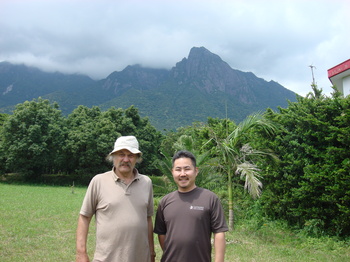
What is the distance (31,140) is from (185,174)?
2457 centimetres

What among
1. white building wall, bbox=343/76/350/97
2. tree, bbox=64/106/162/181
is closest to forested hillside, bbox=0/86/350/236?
white building wall, bbox=343/76/350/97

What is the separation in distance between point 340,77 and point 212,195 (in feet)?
33.7

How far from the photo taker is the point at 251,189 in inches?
286

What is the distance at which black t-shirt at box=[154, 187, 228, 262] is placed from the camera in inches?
90.1

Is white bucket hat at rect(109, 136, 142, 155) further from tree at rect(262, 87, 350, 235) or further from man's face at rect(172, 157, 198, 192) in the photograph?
tree at rect(262, 87, 350, 235)

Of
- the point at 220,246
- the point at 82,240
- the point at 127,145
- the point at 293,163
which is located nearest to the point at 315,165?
the point at 293,163

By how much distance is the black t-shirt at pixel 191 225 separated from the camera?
2.29 meters

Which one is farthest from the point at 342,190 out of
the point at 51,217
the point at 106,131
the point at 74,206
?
the point at 106,131

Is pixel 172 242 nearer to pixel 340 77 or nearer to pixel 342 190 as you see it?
pixel 342 190

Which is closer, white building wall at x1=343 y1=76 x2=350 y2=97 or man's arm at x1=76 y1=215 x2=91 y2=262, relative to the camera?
man's arm at x1=76 y1=215 x2=91 y2=262

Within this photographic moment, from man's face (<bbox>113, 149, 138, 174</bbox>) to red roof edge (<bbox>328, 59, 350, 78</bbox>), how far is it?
950 centimetres

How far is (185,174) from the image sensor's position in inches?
96.7

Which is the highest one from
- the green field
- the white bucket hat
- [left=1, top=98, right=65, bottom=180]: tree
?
[left=1, top=98, right=65, bottom=180]: tree

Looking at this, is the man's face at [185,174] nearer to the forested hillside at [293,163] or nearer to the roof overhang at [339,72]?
the forested hillside at [293,163]
